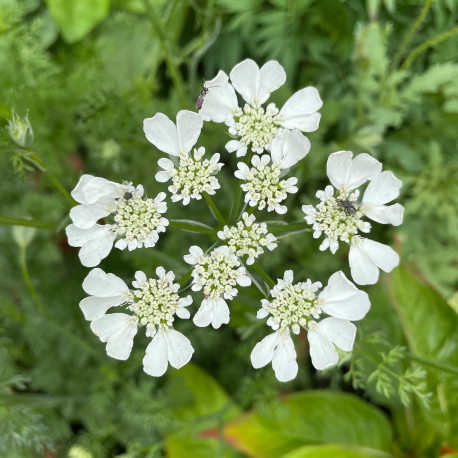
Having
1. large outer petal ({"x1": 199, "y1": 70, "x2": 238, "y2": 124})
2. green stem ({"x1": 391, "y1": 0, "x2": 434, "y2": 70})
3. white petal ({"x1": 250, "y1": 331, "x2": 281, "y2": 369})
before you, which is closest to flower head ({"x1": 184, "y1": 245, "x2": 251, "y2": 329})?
white petal ({"x1": 250, "y1": 331, "x2": 281, "y2": 369})

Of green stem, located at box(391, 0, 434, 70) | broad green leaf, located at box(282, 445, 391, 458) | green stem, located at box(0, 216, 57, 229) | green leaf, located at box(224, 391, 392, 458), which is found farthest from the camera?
green leaf, located at box(224, 391, 392, 458)

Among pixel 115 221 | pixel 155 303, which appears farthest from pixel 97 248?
pixel 155 303

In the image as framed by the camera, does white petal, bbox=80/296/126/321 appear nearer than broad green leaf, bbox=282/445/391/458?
Yes

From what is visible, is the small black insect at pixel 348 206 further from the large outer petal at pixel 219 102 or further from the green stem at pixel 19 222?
the green stem at pixel 19 222

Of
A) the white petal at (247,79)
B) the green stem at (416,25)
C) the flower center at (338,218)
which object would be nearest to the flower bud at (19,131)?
the white petal at (247,79)

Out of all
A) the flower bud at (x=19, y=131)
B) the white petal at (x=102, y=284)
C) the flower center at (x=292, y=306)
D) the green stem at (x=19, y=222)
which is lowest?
the flower center at (x=292, y=306)

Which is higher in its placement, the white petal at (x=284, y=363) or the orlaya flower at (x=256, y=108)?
the orlaya flower at (x=256, y=108)

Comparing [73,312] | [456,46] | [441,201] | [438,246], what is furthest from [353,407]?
[456,46]

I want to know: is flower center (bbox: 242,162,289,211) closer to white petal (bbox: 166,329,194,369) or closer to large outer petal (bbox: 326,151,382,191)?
large outer petal (bbox: 326,151,382,191)
